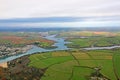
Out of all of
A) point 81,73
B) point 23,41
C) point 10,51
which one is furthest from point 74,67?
point 23,41

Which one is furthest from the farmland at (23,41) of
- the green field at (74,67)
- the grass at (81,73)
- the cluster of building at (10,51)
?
the grass at (81,73)

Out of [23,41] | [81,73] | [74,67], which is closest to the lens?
[81,73]

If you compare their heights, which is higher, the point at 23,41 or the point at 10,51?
the point at 23,41

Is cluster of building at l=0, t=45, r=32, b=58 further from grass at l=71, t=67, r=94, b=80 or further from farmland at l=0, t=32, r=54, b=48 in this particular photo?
grass at l=71, t=67, r=94, b=80

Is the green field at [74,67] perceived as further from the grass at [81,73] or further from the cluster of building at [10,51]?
the cluster of building at [10,51]

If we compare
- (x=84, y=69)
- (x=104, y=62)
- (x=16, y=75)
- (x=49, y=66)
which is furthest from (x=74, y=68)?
(x=16, y=75)

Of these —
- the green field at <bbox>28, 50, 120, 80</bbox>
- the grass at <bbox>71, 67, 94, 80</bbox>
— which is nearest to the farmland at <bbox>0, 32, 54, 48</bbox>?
the green field at <bbox>28, 50, 120, 80</bbox>

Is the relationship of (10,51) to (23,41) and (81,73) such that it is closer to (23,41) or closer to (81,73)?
(23,41)

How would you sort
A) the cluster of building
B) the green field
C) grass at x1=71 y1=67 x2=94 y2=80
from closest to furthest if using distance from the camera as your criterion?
grass at x1=71 y1=67 x2=94 y2=80
the green field
the cluster of building

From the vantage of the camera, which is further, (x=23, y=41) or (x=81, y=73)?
(x=23, y=41)

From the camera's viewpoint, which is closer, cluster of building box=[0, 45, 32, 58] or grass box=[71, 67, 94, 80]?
grass box=[71, 67, 94, 80]

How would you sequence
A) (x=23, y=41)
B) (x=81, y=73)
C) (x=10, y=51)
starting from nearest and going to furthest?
(x=81, y=73), (x=10, y=51), (x=23, y=41)

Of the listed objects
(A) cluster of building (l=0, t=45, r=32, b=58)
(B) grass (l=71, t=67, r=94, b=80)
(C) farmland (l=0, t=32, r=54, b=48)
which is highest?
(C) farmland (l=0, t=32, r=54, b=48)
